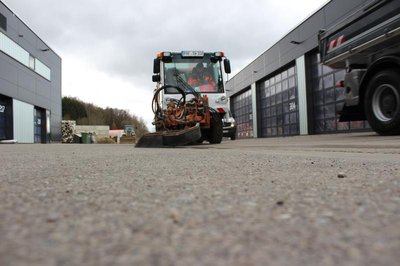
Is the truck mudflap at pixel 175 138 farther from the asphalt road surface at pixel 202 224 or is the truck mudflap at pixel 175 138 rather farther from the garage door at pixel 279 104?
the garage door at pixel 279 104

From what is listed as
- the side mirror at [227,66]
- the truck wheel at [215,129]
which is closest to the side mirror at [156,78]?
the truck wheel at [215,129]

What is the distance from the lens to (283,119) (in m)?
18.4

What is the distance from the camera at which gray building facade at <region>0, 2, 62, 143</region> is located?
20562 millimetres

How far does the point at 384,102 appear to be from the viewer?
616 centimetres

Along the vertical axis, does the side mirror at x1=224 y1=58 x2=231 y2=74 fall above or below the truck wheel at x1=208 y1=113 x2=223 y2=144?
above

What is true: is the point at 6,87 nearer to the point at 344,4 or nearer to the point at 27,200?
the point at 344,4

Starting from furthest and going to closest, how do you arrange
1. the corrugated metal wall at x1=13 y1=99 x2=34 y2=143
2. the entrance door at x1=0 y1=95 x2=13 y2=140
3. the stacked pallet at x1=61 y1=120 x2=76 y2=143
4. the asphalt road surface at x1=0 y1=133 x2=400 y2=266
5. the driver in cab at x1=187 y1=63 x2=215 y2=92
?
the stacked pallet at x1=61 y1=120 x2=76 y2=143
the corrugated metal wall at x1=13 y1=99 x2=34 y2=143
the entrance door at x1=0 y1=95 x2=13 y2=140
the driver in cab at x1=187 y1=63 x2=215 y2=92
the asphalt road surface at x1=0 y1=133 x2=400 y2=266

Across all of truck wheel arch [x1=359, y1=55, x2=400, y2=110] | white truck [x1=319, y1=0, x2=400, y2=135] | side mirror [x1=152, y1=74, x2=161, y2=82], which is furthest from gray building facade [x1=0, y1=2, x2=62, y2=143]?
truck wheel arch [x1=359, y1=55, x2=400, y2=110]

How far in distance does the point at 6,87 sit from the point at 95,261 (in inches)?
926

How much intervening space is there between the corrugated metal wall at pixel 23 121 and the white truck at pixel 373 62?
2035 centimetres

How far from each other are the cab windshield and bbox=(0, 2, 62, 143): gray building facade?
1575 centimetres

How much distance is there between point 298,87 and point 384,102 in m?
10.3

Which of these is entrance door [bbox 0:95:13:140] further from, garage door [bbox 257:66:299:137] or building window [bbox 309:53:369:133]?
building window [bbox 309:53:369:133]

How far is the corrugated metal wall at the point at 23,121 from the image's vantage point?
21409 mm
